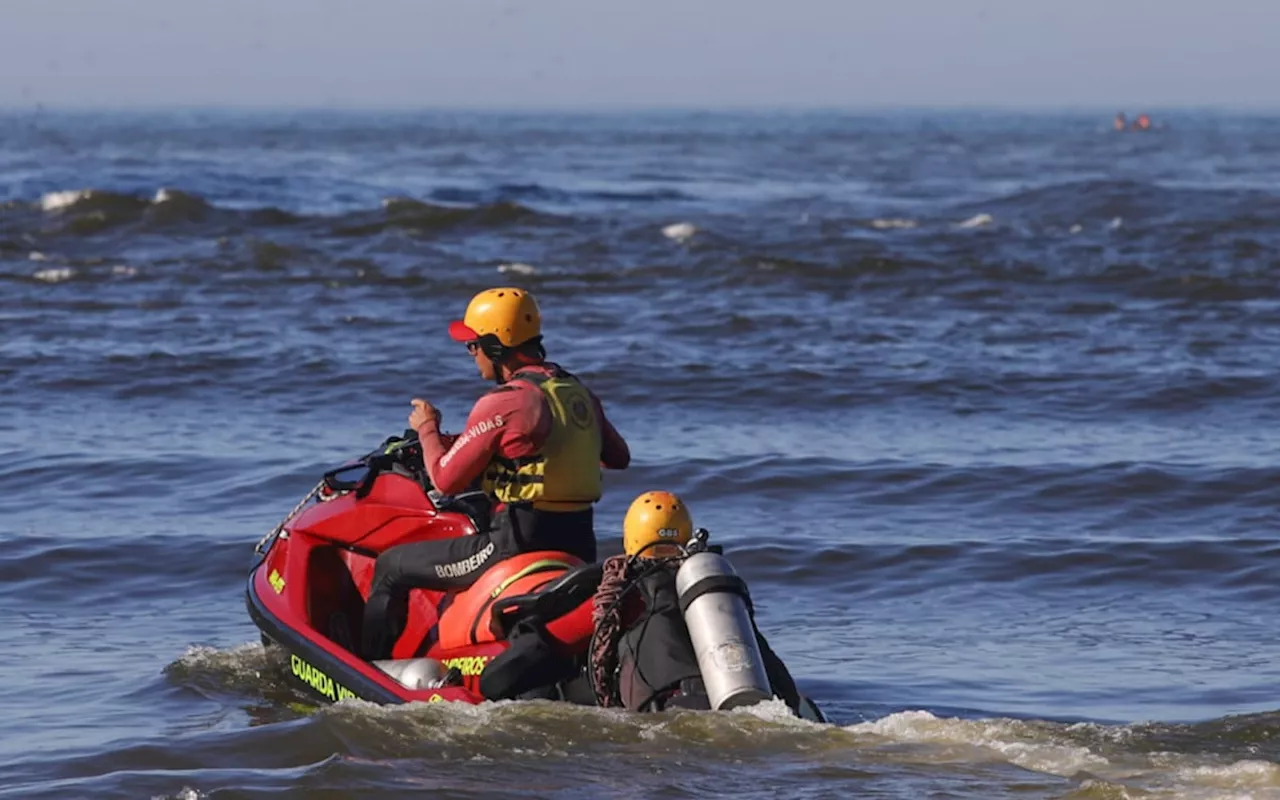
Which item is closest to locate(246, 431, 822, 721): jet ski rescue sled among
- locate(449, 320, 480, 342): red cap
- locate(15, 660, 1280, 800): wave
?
locate(15, 660, 1280, 800): wave

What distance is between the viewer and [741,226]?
3394 cm

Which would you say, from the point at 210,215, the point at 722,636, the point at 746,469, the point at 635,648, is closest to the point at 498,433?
the point at 635,648

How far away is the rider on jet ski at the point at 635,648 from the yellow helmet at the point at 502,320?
0.88 metres

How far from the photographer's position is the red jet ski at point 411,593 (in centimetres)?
752

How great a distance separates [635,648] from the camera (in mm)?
7117

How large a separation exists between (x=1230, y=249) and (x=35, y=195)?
21705 millimetres

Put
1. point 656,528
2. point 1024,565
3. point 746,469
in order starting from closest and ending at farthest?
point 656,528 → point 1024,565 → point 746,469

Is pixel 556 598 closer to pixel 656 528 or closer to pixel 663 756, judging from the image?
pixel 656 528

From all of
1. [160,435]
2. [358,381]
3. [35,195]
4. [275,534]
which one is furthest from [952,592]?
[35,195]

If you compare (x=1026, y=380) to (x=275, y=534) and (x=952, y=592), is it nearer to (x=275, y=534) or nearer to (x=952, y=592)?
(x=952, y=592)

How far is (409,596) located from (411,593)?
1cm

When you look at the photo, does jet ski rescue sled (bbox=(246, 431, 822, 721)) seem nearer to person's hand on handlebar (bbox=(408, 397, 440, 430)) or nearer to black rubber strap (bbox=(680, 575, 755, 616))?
black rubber strap (bbox=(680, 575, 755, 616))

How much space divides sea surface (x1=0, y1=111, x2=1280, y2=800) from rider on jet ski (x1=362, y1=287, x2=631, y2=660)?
72 centimetres

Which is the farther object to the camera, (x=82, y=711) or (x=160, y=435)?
(x=160, y=435)
